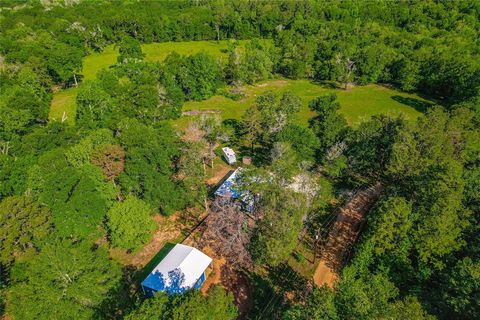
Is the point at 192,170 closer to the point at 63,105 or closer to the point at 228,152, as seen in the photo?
the point at 228,152

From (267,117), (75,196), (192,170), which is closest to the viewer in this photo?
(75,196)

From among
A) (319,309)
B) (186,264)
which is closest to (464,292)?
(319,309)

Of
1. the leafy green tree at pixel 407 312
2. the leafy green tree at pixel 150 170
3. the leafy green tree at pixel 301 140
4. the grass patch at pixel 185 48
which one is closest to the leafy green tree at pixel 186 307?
the leafy green tree at pixel 407 312

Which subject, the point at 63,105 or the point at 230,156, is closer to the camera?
the point at 230,156

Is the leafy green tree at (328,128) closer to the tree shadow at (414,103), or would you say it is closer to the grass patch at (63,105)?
the tree shadow at (414,103)

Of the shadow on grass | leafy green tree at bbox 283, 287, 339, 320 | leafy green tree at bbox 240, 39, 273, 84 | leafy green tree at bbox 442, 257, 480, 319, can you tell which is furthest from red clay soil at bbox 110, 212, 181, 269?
leafy green tree at bbox 240, 39, 273, 84
